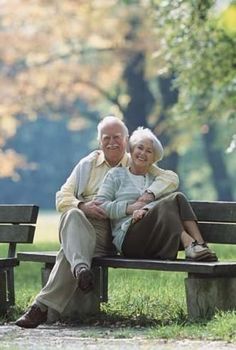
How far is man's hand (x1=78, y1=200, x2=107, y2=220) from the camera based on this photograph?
8438 mm

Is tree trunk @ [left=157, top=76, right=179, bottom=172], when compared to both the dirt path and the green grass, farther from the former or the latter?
the dirt path

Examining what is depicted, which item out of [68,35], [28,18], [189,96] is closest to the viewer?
[189,96]

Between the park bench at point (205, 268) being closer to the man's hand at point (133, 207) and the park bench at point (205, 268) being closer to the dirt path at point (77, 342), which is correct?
the man's hand at point (133, 207)

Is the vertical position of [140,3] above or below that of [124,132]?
above

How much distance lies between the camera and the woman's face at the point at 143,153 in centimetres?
850

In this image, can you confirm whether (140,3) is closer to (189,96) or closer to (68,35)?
(68,35)

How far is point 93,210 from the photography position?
8.45 metres

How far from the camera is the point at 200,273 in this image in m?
7.98

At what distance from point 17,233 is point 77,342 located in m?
1.98

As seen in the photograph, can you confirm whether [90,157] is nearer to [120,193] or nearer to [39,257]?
[120,193]

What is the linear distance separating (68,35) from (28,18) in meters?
2.75

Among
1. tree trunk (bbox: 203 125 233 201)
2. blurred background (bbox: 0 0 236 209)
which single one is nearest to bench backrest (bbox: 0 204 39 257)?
blurred background (bbox: 0 0 236 209)

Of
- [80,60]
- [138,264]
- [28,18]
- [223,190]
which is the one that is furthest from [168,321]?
[223,190]

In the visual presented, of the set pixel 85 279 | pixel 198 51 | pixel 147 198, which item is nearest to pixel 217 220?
pixel 147 198
